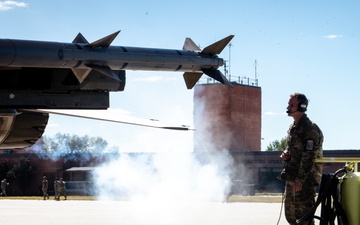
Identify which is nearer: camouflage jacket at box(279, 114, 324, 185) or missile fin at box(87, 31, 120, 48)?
camouflage jacket at box(279, 114, 324, 185)

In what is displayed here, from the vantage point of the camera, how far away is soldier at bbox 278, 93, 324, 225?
1084 centimetres

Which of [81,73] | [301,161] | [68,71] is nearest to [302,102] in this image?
[301,161]

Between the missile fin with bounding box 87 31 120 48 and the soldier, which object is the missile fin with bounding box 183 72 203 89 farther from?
the soldier

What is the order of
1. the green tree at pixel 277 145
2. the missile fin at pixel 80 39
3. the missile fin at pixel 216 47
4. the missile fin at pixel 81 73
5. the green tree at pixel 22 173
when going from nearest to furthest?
the missile fin at pixel 81 73 → the missile fin at pixel 80 39 → the missile fin at pixel 216 47 → the green tree at pixel 22 173 → the green tree at pixel 277 145

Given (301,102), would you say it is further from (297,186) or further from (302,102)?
(297,186)

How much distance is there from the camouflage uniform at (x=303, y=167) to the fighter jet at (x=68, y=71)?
17.7 feet

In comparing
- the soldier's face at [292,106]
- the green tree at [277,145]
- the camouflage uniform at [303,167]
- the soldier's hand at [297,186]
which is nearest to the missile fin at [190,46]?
the soldier's face at [292,106]

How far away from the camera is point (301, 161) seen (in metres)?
10.9

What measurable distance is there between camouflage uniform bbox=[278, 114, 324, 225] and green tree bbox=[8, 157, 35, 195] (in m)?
70.5

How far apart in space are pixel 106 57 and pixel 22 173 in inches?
2605

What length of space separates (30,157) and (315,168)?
72.1 meters

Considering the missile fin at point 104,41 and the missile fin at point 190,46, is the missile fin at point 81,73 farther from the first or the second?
the missile fin at point 190,46

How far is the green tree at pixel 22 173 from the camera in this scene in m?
79.0

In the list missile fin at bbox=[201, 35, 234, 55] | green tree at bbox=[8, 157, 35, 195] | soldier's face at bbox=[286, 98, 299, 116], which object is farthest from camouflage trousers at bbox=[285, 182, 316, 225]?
green tree at bbox=[8, 157, 35, 195]
